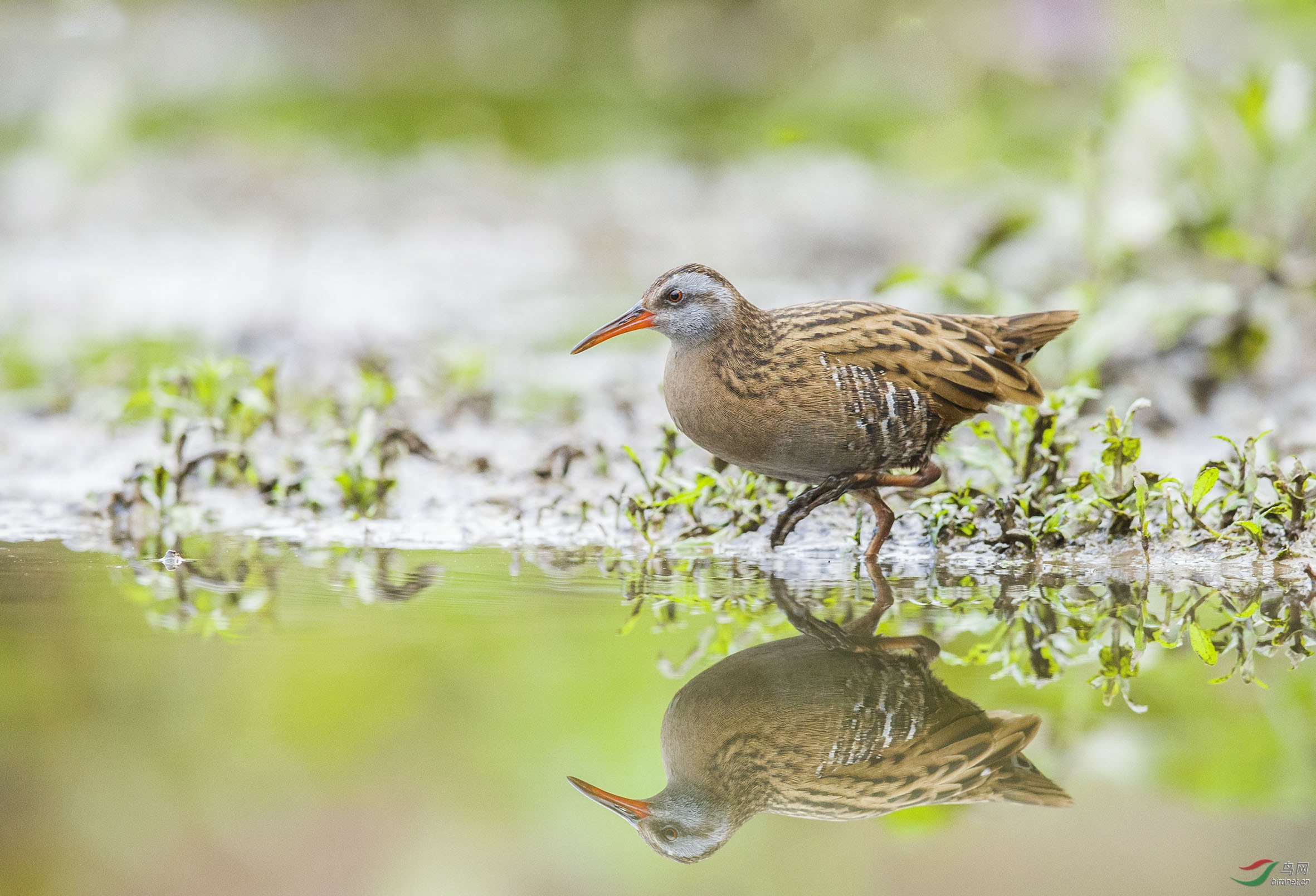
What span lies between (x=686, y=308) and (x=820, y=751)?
2.00 meters

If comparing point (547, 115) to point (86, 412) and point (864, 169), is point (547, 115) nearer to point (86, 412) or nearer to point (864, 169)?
point (864, 169)

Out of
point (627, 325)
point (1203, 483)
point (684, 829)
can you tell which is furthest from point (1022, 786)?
point (627, 325)

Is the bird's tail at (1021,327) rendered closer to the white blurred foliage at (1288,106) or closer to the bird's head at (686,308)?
the bird's head at (686,308)

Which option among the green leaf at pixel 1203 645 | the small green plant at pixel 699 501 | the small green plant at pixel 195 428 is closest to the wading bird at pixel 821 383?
the small green plant at pixel 699 501

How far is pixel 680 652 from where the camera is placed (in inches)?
120

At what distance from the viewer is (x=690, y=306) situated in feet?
13.8

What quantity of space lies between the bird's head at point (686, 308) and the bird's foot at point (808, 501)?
0.55 meters

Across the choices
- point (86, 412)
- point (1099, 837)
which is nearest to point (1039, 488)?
point (1099, 837)

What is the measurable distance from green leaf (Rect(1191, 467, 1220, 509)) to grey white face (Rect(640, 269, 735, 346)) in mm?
1373

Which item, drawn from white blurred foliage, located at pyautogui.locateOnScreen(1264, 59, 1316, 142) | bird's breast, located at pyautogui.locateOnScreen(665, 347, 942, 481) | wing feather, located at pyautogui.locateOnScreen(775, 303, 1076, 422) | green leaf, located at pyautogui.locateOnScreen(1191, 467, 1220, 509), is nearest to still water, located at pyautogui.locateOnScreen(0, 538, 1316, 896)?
green leaf, located at pyautogui.locateOnScreen(1191, 467, 1220, 509)

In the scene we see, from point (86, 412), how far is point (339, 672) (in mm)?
3701

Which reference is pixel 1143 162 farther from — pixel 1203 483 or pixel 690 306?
pixel 690 306

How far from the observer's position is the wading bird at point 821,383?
13.0ft

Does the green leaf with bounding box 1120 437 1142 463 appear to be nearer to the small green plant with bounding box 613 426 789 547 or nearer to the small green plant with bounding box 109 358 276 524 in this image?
the small green plant with bounding box 613 426 789 547
